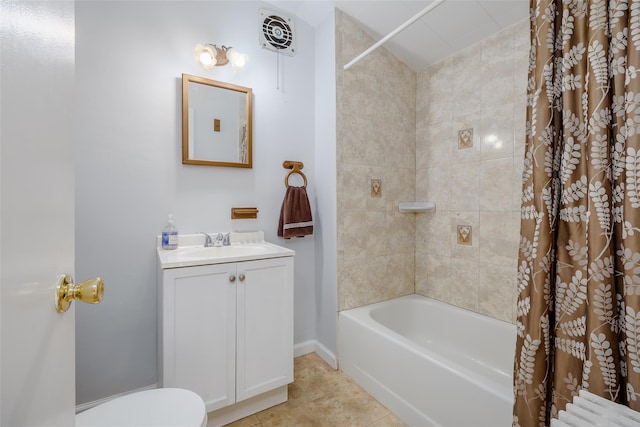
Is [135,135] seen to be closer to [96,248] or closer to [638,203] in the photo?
[96,248]

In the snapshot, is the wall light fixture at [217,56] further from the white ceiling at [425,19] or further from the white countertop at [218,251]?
the white countertop at [218,251]

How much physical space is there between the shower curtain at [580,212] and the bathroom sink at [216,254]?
3.82 ft

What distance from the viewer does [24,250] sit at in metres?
0.37

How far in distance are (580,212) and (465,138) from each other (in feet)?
4.34

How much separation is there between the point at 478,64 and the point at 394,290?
1763 mm

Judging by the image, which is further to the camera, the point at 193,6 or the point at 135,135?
the point at 193,6

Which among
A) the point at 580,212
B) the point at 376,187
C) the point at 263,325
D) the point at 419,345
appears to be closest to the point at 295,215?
the point at 376,187

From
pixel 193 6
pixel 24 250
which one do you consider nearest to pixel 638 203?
pixel 24 250

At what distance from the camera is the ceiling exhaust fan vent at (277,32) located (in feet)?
6.77

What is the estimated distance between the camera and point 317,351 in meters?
2.32

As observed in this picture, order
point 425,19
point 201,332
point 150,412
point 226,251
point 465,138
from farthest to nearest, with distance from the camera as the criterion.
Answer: point 465,138 → point 425,19 → point 226,251 → point 201,332 → point 150,412

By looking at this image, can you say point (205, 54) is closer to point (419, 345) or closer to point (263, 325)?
point (263, 325)

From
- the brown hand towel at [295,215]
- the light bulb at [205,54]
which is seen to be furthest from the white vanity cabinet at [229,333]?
the light bulb at [205,54]

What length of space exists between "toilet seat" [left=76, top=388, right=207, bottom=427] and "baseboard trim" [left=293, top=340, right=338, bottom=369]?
117 centimetres
